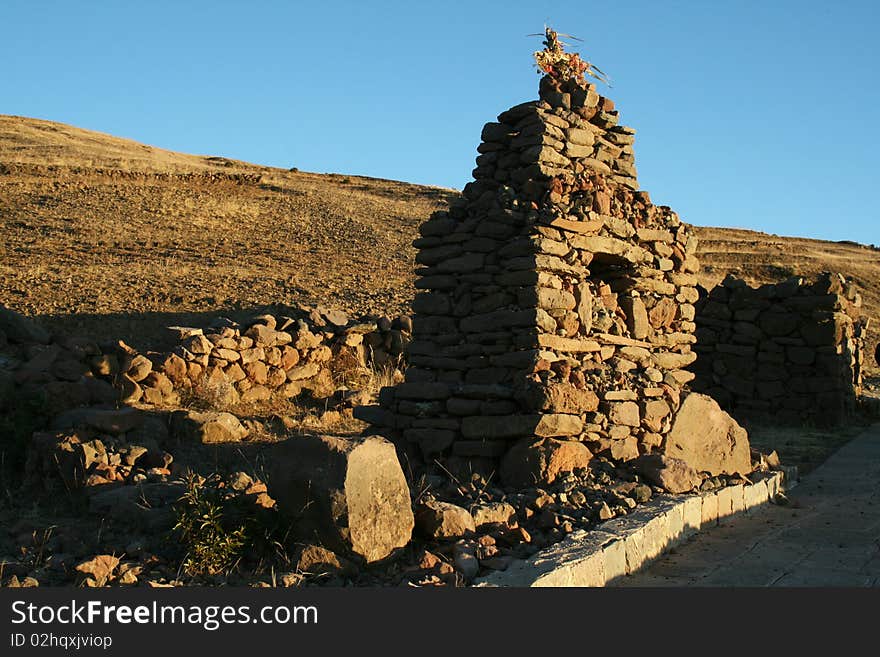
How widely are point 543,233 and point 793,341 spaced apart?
775 centimetres

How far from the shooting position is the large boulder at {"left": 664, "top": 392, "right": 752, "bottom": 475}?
8312 millimetres

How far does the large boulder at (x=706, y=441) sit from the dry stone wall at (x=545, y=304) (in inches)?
6.2

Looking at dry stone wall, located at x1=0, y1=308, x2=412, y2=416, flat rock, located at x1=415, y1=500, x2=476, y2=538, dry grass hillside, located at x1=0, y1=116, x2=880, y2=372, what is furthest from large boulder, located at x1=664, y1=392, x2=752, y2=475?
dry grass hillside, located at x1=0, y1=116, x2=880, y2=372

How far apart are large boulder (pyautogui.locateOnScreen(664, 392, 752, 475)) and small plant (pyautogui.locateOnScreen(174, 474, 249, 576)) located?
4.42 metres

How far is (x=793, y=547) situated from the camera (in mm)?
6402

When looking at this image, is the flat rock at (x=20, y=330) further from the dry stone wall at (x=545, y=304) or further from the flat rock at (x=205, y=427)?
the dry stone wall at (x=545, y=304)

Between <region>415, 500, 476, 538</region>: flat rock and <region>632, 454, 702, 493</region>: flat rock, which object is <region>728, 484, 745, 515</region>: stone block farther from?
<region>415, 500, 476, 538</region>: flat rock

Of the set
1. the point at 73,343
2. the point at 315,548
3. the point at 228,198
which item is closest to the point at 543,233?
the point at 315,548

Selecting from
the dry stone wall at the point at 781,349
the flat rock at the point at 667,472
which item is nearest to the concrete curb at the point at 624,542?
the flat rock at the point at 667,472

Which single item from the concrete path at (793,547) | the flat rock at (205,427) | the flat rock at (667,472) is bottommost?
the concrete path at (793,547)

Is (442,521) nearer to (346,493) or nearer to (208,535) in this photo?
(346,493)

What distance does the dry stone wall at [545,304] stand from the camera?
7449 millimetres

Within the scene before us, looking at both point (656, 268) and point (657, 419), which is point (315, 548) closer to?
point (657, 419)

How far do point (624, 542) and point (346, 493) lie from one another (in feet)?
5.94
